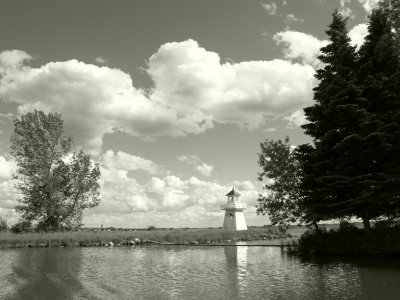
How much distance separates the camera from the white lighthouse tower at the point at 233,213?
215 feet

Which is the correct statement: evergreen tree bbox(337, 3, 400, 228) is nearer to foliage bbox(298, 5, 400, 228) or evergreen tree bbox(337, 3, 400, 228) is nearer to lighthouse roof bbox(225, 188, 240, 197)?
foliage bbox(298, 5, 400, 228)

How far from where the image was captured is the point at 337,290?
15.6 m

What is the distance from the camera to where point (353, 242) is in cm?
2688

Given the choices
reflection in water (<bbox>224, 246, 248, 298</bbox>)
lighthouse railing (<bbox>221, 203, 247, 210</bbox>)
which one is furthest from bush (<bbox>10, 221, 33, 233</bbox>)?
reflection in water (<bbox>224, 246, 248, 298</bbox>)

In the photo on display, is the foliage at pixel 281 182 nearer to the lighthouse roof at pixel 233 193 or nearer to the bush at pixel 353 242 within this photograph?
the bush at pixel 353 242

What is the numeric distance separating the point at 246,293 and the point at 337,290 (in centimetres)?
360

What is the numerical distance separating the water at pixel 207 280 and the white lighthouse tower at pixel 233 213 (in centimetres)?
3892

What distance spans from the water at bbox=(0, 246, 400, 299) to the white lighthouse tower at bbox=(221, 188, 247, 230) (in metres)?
38.9

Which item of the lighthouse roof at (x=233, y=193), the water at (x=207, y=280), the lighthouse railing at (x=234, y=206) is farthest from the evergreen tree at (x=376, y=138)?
the lighthouse roof at (x=233, y=193)

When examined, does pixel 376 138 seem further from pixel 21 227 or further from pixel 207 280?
pixel 21 227

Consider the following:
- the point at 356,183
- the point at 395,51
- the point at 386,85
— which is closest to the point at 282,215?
the point at 356,183

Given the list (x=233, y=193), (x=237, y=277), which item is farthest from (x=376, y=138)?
(x=233, y=193)

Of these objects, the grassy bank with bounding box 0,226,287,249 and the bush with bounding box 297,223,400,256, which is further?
the grassy bank with bounding box 0,226,287,249

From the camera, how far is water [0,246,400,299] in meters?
15.6
